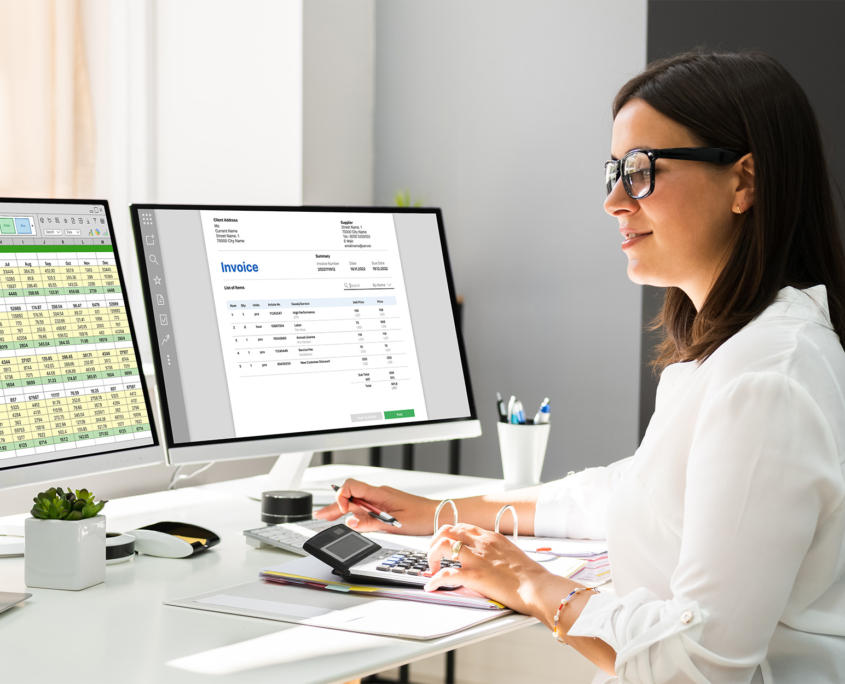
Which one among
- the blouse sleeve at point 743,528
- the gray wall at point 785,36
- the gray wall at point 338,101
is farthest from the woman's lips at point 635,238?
the gray wall at point 338,101

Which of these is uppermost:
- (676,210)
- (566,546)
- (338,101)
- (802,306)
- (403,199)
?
(338,101)

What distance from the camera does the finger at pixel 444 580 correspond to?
980mm

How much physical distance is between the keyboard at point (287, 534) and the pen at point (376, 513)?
0.07 metres

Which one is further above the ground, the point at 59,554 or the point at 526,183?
the point at 526,183

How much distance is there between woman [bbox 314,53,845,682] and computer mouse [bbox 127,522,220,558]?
13.8 inches

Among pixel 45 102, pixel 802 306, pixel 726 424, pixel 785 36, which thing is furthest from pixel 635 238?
pixel 45 102

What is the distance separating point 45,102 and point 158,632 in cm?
149

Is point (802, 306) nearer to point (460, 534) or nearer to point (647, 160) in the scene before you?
point (647, 160)

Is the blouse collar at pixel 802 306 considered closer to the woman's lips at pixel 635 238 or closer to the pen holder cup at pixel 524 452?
the woman's lips at pixel 635 238

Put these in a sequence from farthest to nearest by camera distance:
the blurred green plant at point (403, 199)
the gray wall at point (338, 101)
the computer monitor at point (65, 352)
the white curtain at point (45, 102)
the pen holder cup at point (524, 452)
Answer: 1. the blurred green plant at point (403, 199)
2. the gray wall at point (338, 101)
3. the white curtain at point (45, 102)
4. the pen holder cup at point (524, 452)
5. the computer monitor at point (65, 352)

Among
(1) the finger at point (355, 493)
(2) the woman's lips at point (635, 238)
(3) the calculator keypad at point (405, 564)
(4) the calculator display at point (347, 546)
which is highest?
(2) the woman's lips at point (635, 238)

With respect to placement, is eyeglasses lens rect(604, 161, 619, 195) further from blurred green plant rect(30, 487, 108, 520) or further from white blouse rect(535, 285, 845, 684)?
blurred green plant rect(30, 487, 108, 520)

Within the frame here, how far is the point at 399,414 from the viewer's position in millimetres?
1521

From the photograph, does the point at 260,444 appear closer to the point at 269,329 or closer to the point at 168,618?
the point at 269,329
